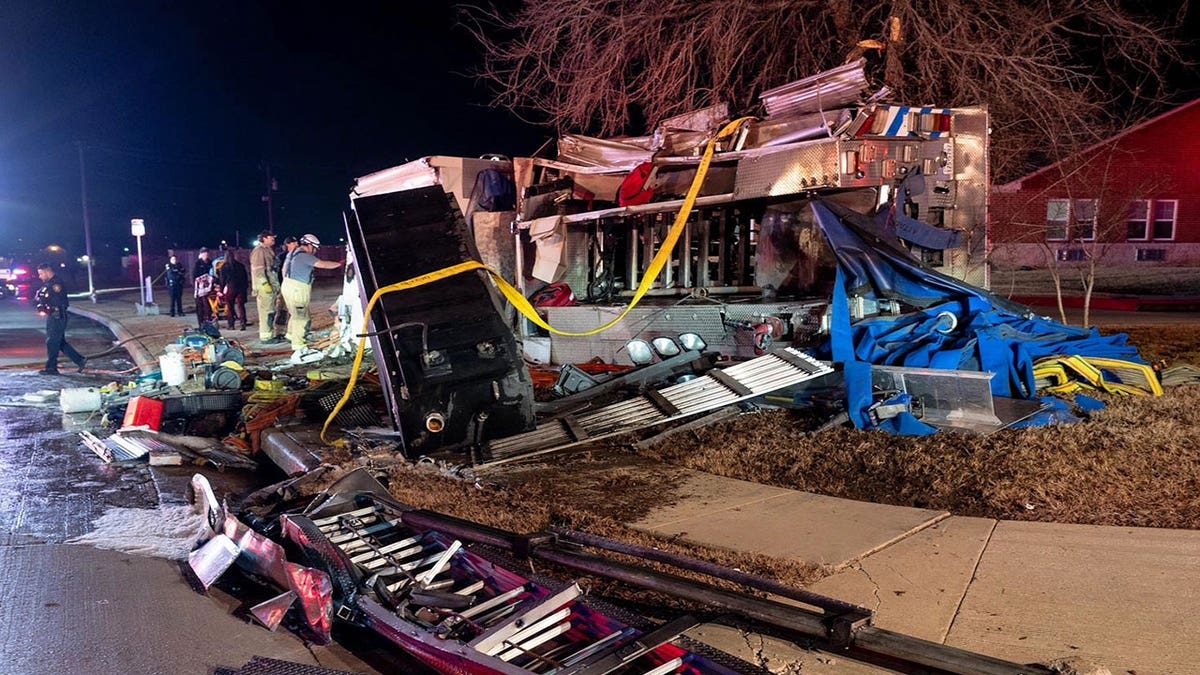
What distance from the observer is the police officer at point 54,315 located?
1202 centimetres

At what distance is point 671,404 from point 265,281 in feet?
30.6

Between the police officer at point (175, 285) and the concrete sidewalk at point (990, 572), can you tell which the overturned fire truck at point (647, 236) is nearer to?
→ the concrete sidewalk at point (990, 572)

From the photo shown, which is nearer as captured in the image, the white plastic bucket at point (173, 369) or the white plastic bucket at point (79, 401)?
the white plastic bucket at point (79, 401)

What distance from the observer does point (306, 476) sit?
5859mm

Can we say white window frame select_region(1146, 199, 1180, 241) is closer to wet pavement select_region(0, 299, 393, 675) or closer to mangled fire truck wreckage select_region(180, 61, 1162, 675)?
mangled fire truck wreckage select_region(180, 61, 1162, 675)

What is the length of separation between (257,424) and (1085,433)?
265 inches

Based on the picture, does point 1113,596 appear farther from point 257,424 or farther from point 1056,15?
point 1056,15

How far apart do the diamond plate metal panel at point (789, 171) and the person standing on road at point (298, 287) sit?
6438mm

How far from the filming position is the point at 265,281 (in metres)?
13.9

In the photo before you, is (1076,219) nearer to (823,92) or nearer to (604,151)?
(823,92)

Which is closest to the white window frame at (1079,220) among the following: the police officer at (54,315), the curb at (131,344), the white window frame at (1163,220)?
the curb at (131,344)

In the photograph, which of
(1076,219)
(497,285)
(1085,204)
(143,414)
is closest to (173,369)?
(143,414)

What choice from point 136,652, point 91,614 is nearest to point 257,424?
point 91,614

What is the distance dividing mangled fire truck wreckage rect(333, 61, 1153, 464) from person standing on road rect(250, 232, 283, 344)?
382 cm
